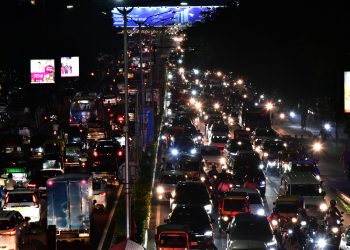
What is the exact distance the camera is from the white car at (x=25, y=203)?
28.1 meters

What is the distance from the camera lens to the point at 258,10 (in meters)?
76.2

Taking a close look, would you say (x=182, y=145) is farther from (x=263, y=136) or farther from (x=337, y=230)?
(x=337, y=230)

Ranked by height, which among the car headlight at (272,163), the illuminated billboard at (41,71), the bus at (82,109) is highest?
the illuminated billboard at (41,71)

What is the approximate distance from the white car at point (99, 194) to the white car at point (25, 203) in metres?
3.97

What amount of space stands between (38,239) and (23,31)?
5282 centimetres

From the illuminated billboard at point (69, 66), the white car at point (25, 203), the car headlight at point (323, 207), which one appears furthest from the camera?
the illuminated billboard at point (69, 66)

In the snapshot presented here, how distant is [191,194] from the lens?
29625 mm

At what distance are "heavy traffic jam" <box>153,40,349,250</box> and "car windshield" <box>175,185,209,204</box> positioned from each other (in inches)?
1.4

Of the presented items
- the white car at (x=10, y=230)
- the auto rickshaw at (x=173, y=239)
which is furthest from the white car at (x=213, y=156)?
the auto rickshaw at (x=173, y=239)

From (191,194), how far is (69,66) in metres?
55.2

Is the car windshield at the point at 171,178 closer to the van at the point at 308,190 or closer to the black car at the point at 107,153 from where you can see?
the van at the point at 308,190

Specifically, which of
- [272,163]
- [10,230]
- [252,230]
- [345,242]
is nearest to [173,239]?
[252,230]

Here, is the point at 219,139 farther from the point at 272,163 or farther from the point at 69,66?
the point at 69,66

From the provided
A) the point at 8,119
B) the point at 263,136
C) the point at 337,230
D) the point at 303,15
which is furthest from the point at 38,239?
the point at 8,119
